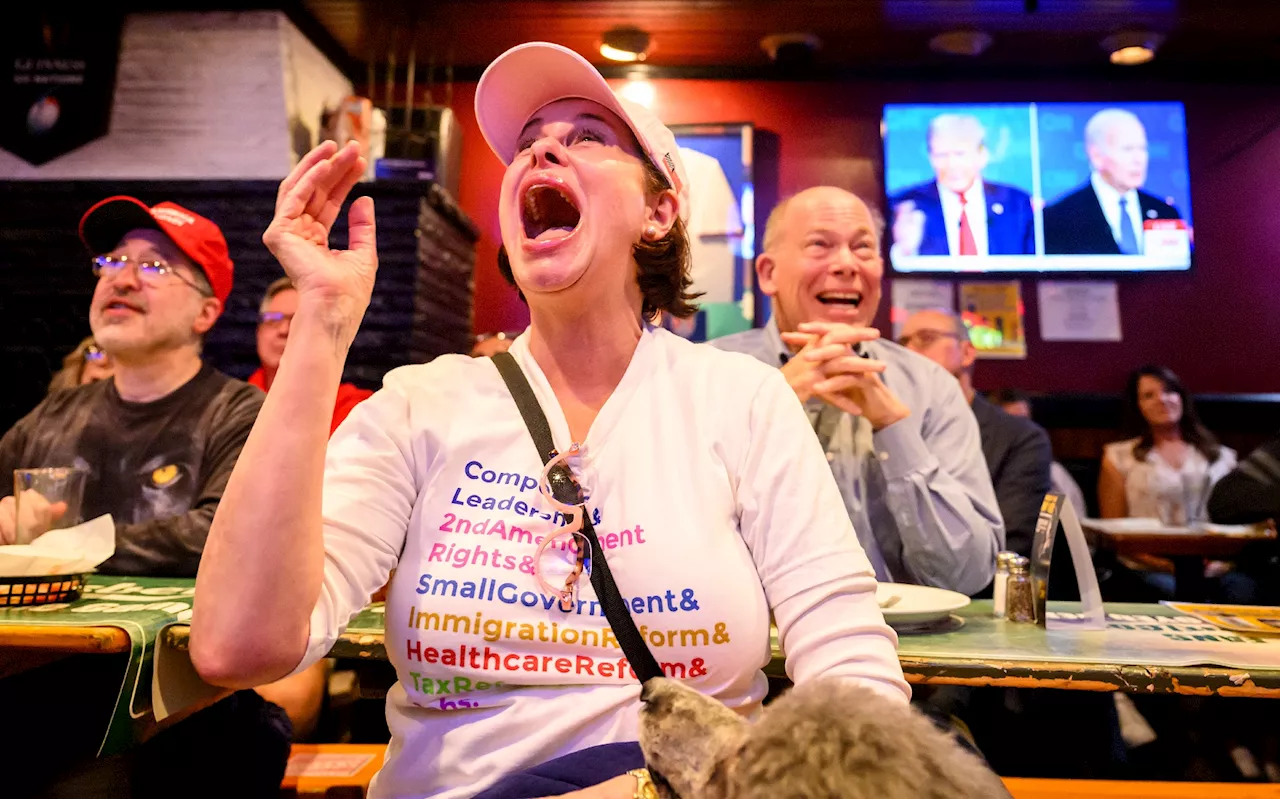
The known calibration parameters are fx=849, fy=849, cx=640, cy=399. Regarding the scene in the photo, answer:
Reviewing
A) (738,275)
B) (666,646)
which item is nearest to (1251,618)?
(666,646)

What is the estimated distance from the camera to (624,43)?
5.02 m

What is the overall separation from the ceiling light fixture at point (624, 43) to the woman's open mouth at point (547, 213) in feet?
12.9

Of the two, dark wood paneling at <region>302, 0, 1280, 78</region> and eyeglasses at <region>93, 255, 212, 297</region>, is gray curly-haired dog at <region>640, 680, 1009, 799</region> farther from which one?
dark wood paneling at <region>302, 0, 1280, 78</region>

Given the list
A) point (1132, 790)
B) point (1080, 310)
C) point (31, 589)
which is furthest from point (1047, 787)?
point (1080, 310)

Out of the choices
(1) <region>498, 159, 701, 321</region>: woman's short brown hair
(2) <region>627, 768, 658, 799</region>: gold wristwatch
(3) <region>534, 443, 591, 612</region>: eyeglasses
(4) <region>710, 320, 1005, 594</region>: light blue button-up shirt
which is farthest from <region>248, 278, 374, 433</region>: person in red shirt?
(2) <region>627, 768, 658, 799</region>: gold wristwatch

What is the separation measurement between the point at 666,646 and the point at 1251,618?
133 centimetres

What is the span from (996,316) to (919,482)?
12.5 feet

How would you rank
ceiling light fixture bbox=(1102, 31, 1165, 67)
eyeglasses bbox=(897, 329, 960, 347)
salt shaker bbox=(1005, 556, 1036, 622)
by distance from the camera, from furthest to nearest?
1. ceiling light fixture bbox=(1102, 31, 1165, 67)
2. eyeglasses bbox=(897, 329, 960, 347)
3. salt shaker bbox=(1005, 556, 1036, 622)

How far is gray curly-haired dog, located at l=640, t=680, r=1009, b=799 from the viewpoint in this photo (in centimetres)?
62

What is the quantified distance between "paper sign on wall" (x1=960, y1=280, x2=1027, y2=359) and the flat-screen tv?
0.50ft

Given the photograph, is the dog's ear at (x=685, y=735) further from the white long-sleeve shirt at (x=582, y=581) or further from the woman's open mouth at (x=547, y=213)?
the woman's open mouth at (x=547, y=213)

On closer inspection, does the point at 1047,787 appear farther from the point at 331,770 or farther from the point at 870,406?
the point at 331,770

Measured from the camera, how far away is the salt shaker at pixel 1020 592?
1643 millimetres

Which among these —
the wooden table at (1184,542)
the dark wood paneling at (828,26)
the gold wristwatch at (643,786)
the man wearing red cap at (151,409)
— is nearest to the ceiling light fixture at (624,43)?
the dark wood paneling at (828,26)
